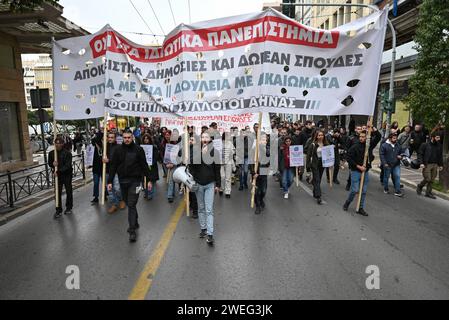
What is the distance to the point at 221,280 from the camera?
4.05 m

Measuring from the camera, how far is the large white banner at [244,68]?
5.97m

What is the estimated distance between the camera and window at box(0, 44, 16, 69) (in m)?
14.4

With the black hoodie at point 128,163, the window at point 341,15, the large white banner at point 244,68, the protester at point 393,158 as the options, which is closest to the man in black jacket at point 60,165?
the large white banner at point 244,68

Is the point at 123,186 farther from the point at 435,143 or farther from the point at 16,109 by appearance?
the point at 16,109

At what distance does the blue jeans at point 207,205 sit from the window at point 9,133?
12.5 metres

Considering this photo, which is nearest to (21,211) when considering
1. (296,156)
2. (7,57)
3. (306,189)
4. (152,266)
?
(152,266)

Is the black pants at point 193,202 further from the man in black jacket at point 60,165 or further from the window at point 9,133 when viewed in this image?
the window at point 9,133

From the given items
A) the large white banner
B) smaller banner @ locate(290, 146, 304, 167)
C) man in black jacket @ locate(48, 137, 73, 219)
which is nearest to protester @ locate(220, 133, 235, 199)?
smaller banner @ locate(290, 146, 304, 167)

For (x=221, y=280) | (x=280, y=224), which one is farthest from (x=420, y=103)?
(x=221, y=280)

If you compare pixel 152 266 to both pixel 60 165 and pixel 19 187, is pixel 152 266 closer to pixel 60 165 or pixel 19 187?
pixel 60 165

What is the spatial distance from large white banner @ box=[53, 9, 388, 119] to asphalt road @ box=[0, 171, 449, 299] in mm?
2166

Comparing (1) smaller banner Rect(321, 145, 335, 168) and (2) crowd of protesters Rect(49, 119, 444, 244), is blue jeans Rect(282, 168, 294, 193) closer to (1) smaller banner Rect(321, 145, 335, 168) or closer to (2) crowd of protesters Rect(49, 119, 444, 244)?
(2) crowd of protesters Rect(49, 119, 444, 244)

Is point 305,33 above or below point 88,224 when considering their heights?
above

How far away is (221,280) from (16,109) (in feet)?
50.3
